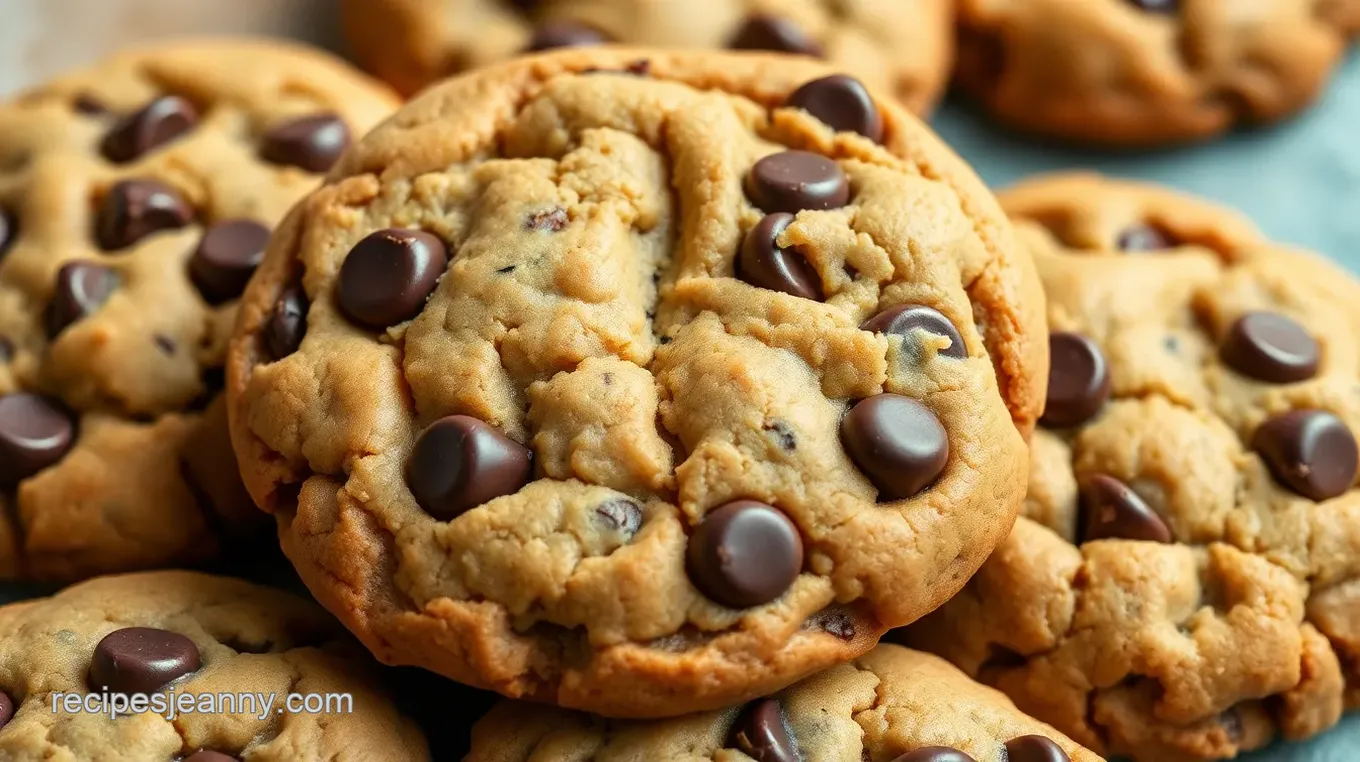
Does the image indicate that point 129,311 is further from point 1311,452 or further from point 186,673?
point 1311,452

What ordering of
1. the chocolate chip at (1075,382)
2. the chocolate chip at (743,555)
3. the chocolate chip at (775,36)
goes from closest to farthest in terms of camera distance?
the chocolate chip at (743,555), the chocolate chip at (1075,382), the chocolate chip at (775,36)

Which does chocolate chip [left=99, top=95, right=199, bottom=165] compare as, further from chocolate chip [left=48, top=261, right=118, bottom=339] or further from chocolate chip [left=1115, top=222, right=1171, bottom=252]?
chocolate chip [left=1115, top=222, right=1171, bottom=252]

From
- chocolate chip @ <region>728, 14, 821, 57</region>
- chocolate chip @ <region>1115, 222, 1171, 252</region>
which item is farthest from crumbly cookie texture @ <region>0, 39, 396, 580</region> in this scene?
chocolate chip @ <region>1115, 222, 1171, 252</region>

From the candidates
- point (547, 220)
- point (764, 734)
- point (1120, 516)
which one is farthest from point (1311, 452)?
point (547, 220)

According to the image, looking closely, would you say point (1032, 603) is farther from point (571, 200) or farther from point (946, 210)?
point (571, 200)

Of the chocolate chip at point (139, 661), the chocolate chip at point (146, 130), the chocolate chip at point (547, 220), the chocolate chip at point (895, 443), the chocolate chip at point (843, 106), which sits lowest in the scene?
the chocolate chip at point (139, 661)

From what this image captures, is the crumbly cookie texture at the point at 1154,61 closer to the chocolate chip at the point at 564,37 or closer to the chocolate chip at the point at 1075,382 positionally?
the chocolate chip at the point at 564,37

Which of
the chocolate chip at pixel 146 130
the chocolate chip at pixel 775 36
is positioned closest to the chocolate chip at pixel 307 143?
the chocolate chip at pixel 146 130
